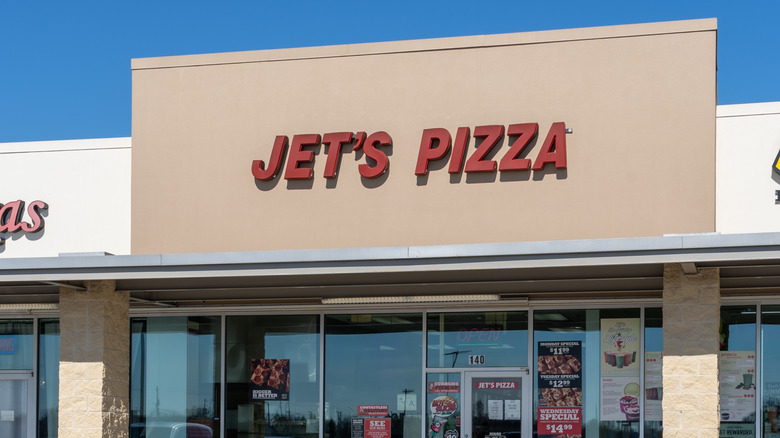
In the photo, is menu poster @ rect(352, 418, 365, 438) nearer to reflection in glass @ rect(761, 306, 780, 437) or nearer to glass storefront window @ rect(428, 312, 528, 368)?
glass storefront window @ rect(428, 312, 528, 368)

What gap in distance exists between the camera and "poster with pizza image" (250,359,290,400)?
616 inches

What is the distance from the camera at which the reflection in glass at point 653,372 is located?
14125mm

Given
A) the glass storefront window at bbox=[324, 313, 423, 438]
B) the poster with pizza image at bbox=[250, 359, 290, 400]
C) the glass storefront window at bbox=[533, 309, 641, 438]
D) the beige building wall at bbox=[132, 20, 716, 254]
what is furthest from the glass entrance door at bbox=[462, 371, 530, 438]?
the poster with pizza image at bbox=[250, 359, 290, 400]

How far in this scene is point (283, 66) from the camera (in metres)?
14.2

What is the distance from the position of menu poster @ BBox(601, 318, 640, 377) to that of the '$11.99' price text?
887 mm

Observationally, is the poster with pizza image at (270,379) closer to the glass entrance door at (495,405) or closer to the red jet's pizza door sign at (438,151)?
the glass entrance door at (495,405)

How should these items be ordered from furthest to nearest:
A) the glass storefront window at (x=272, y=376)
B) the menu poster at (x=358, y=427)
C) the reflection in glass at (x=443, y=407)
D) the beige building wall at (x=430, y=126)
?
the glass storefront window at (x=272, y=376) < the menu poster at (x=358, y=427) < the reflection in glass at (x=443, y=407) < the beige building wall at (x=430, y=126)

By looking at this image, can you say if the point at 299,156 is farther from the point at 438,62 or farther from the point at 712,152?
the point at 712,152

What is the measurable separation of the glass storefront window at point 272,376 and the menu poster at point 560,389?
342 cm

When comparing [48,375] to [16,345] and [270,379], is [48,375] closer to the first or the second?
[16,345]

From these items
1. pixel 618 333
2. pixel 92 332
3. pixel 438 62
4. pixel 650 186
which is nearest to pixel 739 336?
pixel 618 333

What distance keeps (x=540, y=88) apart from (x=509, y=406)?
4.68m

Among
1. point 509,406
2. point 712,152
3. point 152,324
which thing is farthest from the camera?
point 152,324

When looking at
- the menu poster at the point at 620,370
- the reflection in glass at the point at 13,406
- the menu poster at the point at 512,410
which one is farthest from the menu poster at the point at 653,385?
the reflection in glass at the point at 13,406
